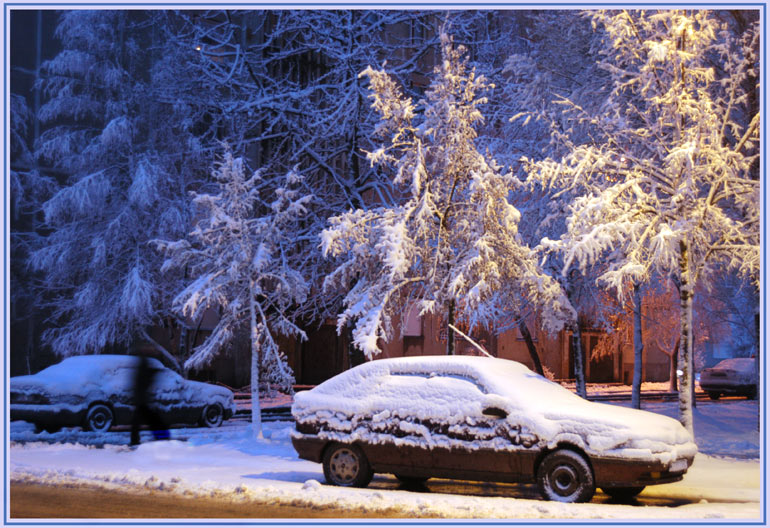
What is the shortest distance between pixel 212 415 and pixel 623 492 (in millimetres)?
11232

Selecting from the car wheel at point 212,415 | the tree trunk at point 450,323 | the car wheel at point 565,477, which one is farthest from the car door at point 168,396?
the car wheel at point 565,477

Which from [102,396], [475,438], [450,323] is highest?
[450,323]

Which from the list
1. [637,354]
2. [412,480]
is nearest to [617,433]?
[412,480]

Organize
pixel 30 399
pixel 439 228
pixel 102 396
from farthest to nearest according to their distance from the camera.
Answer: pixel 102 396 < pixel 30 399 < pixel 439 228

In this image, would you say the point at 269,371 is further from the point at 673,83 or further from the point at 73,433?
the point at 673,83

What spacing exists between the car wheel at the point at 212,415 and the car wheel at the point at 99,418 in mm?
2251

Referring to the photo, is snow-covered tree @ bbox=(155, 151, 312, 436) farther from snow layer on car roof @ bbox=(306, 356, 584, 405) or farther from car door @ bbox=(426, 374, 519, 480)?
car door @ bbox=(426, 374, 519, 480)

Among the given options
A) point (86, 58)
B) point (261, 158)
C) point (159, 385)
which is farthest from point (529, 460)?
point (261, 158)

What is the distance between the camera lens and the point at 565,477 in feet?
30.7

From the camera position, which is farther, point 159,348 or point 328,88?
point 159,348

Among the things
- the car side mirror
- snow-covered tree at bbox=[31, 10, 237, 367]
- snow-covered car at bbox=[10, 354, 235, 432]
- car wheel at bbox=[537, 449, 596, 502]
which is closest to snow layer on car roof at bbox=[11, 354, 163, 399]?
snow-covered car at bbox=[10, 354, 235, 432]

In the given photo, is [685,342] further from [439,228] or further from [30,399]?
[30,399]

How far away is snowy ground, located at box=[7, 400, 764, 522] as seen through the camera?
8977 mm

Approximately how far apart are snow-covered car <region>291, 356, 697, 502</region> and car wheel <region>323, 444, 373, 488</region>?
1 cm
